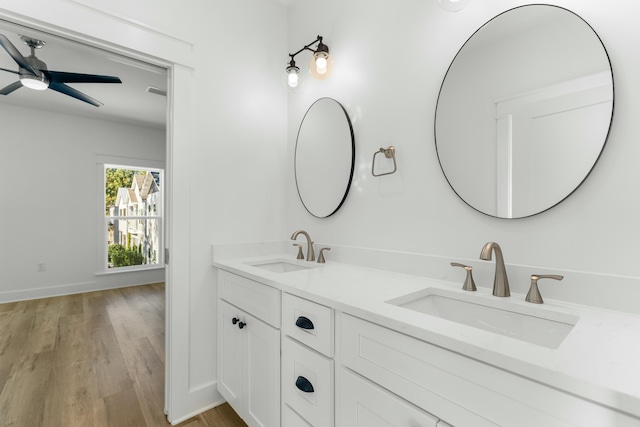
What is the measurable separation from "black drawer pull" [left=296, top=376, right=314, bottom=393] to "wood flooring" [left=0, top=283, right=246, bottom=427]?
815 millimetres

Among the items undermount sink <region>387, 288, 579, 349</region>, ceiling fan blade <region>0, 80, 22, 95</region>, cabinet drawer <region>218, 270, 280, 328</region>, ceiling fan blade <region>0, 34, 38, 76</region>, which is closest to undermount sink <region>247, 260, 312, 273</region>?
cabinet drawer <region>218, 270, 280, 328</region>

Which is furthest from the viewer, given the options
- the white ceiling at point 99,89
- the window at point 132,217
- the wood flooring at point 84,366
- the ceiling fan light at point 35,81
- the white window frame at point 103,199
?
the window at point 132,217

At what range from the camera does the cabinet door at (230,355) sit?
1.61 metres

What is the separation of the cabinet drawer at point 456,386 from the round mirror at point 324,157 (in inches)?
38.7

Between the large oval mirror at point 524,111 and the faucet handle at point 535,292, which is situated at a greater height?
the large oval mirror at point 524,111

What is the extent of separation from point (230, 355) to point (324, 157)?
50.7 inches

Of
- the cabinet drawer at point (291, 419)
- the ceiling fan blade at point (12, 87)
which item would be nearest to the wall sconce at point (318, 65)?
the cabinet drawer at point (291, 419)

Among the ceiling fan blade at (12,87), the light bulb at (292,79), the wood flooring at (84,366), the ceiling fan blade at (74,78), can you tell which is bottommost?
the wood flooring at (84,366)

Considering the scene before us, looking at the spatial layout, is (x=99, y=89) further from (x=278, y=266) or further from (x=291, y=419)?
(x=291, y=419)

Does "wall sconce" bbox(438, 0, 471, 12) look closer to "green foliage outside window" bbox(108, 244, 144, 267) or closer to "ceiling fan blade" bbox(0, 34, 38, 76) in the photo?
"ceiling fan blade" bbox(0, 34, 38, 76)

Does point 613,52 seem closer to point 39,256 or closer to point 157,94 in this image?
point 157,94

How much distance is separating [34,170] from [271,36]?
413cm

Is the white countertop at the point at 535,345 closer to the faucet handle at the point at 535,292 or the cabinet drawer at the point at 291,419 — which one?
the faucet handle at the point at 535,292

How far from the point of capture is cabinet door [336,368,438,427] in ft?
2.68
